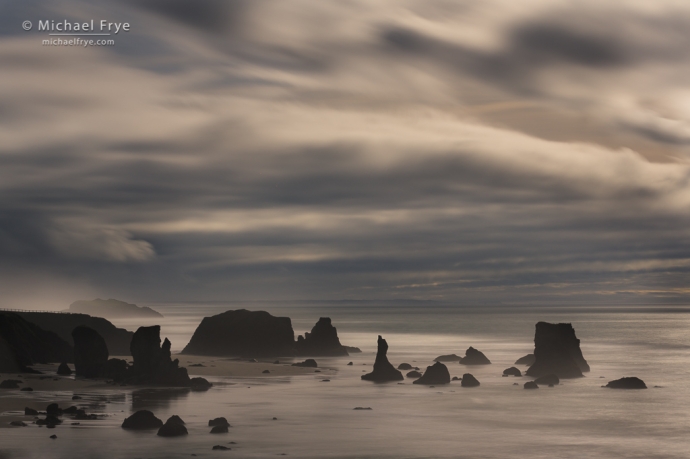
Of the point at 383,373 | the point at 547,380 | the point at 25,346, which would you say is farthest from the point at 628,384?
the point at 25,346

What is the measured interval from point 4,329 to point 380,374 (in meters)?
61.8

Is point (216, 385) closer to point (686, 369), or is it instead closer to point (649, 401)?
point (649, 401)

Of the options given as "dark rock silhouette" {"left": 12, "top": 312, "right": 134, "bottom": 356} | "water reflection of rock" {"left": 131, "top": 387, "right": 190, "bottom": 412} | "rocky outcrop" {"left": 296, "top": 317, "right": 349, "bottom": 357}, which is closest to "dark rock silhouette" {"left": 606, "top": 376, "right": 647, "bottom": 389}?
"water reflection of rock" {"left": 131, "top": 387, "right": 190, "bottom": 412}

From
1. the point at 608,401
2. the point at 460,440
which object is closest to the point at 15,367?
the point at 460,440

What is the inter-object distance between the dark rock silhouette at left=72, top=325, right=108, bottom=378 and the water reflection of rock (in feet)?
51.5

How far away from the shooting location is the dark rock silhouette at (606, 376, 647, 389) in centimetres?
12938

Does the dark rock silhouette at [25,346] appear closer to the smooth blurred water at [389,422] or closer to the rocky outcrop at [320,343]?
the smooth blurred water at [389,422]

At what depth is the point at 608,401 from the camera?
112750 mm

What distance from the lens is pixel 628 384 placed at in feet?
428

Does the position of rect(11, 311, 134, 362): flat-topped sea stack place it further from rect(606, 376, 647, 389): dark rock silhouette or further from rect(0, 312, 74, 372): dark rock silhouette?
rect(606, 376, 647, 389): dark rock silhouette

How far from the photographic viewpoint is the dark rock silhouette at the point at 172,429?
75312mm

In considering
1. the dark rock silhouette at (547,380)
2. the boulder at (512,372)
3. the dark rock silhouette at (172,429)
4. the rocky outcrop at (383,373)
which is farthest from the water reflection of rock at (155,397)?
the boulder at (512,372)

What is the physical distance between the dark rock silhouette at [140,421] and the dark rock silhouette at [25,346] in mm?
53775

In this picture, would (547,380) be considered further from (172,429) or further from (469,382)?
(172,429)
